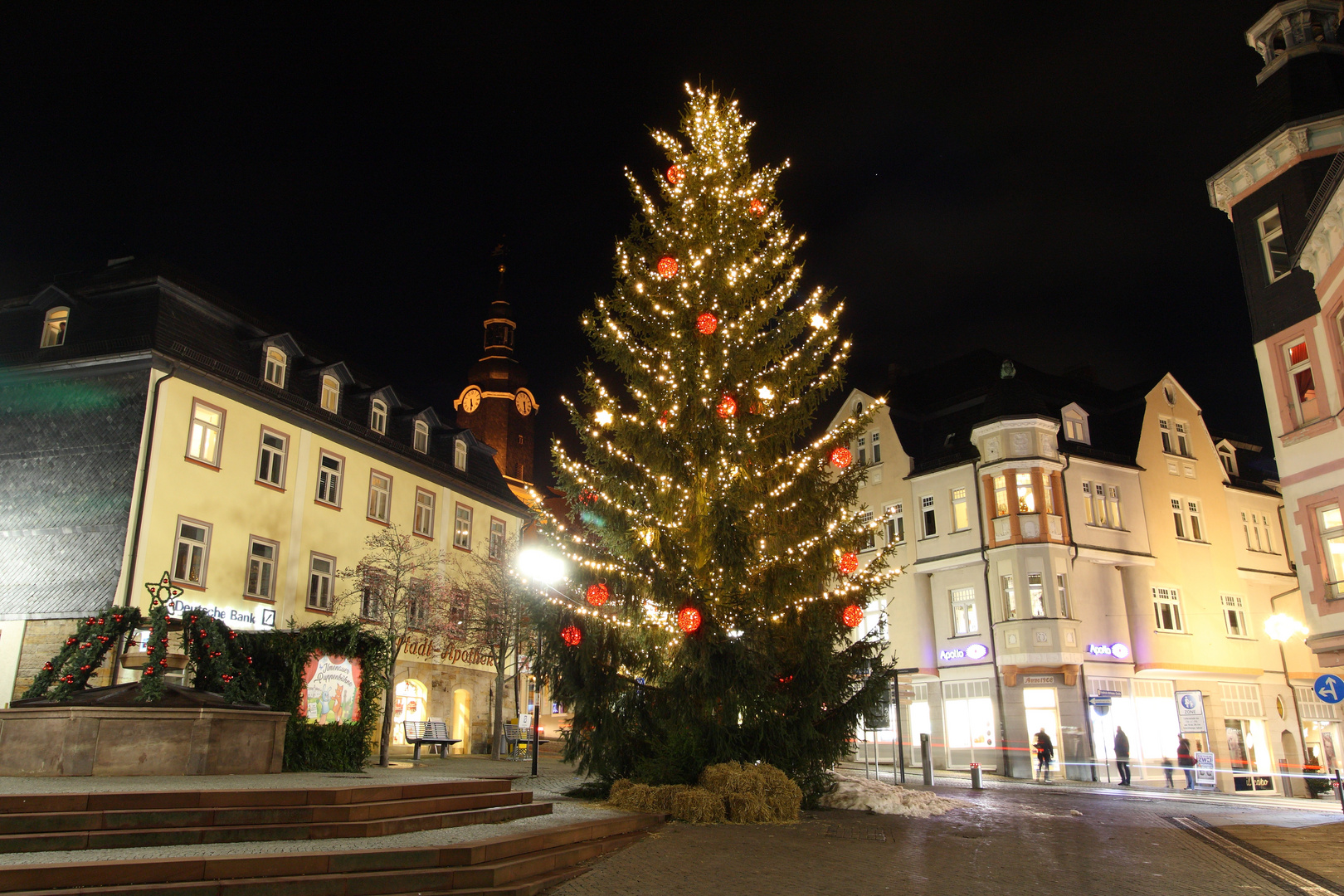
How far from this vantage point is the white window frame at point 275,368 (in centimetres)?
2775

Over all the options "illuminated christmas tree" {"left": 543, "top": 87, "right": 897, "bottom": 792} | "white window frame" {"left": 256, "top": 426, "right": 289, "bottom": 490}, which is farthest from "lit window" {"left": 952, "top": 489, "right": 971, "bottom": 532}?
"white window frame" {"left": 256, "top": 426, "right": 289, "bottom": 490}

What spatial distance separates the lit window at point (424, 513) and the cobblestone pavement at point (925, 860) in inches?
874

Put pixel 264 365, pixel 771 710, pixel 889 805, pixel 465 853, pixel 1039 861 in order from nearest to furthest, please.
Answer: pixel 465 853, pixel 1039 861, pixel 771 710, pixel 889 805, pixel 264 365

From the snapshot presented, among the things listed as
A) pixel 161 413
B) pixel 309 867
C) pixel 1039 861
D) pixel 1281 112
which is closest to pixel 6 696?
pixel 161 413

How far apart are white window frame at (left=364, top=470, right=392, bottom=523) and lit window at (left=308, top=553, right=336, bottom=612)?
2.49m

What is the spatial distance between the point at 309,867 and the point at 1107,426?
35.5 m

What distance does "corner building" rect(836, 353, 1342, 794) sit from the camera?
32.6 metres

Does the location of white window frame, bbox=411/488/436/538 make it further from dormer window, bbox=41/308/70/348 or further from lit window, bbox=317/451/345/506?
dormer window, bbox=41/308/70/348

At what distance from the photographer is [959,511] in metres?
35.9

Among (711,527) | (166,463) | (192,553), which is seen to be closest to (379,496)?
(192,553)

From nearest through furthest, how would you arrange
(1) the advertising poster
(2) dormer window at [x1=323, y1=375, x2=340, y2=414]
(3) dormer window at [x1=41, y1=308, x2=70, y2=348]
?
(1) the advertising poster → (3) dormer window at [x1=41, y1=308, x2=70, y2=348] → (2) dormer window at [x1=323, y1=375, x2=340, y2=414]

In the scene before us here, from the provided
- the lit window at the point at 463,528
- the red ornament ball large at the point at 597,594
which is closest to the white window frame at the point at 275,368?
the lit window at the point at 463,528

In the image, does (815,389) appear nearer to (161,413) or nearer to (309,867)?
(309,867)

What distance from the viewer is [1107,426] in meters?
37.4
